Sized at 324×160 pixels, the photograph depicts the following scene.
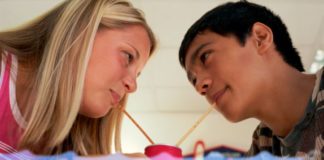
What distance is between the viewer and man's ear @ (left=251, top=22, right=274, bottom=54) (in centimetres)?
86

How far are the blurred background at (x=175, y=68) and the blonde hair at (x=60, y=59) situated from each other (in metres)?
Answer: 0.41

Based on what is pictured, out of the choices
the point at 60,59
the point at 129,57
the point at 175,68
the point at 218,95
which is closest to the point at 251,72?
the point at 218,95

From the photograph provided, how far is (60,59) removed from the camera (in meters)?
0.70

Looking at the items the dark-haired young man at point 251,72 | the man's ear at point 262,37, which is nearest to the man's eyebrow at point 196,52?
the dark-haired young man at point 251,72

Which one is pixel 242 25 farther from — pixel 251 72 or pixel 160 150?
pixel 160 150

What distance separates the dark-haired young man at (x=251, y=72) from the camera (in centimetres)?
81

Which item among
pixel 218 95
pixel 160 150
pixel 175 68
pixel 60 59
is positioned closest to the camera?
pixel 160 150

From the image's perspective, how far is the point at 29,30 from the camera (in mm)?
754

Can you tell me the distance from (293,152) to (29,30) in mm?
508

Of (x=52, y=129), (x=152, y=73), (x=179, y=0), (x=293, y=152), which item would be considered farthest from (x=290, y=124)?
(x=152, y=73)

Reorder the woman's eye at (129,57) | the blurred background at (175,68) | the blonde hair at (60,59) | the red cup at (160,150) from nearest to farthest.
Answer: the red cup at (160,150)
the blonde hair at (60,59)
the woman's eye at (129,57)
the blurred background at (175,68)

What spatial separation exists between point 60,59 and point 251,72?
14.2 inches

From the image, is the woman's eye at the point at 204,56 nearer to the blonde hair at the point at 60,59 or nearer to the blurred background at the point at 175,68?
the blonde hair at the point at 60,59

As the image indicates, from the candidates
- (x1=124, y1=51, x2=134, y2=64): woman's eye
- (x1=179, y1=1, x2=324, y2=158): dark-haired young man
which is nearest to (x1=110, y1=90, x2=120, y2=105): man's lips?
(x1=124, y1=51, x2=134, y2=64): woman's eye
